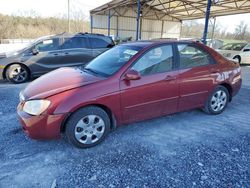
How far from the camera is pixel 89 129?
2.98 metres

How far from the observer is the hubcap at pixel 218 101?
4145 millimetres

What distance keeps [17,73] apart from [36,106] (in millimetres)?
4680

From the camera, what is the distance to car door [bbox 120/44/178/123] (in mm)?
3146

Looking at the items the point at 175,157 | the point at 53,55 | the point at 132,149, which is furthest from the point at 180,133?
the point at 53,55

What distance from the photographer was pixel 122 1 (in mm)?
16156

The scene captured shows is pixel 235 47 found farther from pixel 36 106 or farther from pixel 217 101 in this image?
pixel 36 106

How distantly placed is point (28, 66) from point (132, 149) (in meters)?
5.25

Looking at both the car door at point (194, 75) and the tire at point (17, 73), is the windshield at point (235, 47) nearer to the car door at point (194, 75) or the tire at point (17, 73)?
the car door at point (194, 75)

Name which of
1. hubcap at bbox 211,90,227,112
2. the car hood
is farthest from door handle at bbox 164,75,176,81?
hubcap at bbox 211,90,227,112

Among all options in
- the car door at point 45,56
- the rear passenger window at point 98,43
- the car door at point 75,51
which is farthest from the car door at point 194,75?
the car door at point 45,56

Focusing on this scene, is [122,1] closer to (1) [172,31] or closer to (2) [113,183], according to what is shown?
(1) [172,31]

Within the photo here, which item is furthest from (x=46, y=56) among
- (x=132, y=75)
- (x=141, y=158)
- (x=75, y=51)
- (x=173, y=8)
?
(x=173, y=8)

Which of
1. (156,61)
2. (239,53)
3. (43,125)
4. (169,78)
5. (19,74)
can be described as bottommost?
(43,125)

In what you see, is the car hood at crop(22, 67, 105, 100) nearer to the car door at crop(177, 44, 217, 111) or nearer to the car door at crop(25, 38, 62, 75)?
the car door at crop(177, 44, 217, 111)
